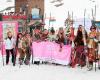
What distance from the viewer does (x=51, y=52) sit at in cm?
1752

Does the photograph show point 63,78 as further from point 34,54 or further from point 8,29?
point 8,29

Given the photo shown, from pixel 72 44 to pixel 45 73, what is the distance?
2847 millimetres

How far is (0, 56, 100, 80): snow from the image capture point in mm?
13203

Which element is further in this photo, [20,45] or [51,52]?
[51,52]

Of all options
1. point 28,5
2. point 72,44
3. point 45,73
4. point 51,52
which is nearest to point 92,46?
point 72,44

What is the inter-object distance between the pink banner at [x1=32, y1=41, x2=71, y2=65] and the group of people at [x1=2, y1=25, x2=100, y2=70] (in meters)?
0.19

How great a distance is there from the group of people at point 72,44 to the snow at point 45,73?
16.1 inches

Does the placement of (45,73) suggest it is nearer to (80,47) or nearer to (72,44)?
(80,47)

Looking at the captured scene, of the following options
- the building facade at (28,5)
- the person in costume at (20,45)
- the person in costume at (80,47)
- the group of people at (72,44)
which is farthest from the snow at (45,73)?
the building facade at (28,5)

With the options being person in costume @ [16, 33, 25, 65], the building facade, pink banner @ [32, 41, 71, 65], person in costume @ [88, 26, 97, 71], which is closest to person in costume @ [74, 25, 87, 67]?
person in costume @ [88, 26, 97, 71]

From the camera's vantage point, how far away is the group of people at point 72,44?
15344 millimetres

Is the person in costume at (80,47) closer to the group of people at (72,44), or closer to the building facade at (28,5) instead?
the group of people at (72,44)

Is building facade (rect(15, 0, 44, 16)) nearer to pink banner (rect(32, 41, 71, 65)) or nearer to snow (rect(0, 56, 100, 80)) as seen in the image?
pink banner (rect(32, 41, 71, 65))

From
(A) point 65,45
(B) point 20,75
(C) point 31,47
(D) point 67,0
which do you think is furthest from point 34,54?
(D) point 67,0
